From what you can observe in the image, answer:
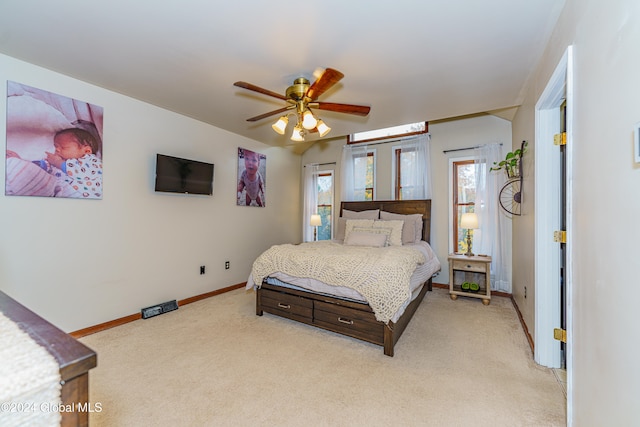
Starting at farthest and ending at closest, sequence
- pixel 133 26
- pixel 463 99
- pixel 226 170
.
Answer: pixel 226 170
pixel 463 99
pixel 133 26

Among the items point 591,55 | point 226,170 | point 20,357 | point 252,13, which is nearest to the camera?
point 20,357

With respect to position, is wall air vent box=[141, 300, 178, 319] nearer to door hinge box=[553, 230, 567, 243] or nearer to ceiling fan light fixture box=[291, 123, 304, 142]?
ceiling fan light fixture box=[291, 123, 304, 142]

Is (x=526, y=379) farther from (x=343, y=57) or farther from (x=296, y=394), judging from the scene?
(x=343, y=57)

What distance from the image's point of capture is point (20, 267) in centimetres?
230

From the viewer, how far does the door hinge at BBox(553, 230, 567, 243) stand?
1973 mm

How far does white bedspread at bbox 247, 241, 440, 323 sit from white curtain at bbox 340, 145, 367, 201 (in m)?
2.14

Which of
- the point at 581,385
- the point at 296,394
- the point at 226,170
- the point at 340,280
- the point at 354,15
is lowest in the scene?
the point at 296,394

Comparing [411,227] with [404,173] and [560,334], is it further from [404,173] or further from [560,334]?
[560,334]

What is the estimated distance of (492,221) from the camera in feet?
12.8

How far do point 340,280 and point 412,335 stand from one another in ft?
3.09

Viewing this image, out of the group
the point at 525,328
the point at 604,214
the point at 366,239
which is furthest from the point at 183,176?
the point at 525,328

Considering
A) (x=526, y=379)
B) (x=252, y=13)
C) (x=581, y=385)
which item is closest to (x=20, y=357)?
(x=252, y=13)

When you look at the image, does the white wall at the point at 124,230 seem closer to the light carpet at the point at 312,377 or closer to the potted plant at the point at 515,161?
the light carpet at the point at 312,377

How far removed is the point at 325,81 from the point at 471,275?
11.8 feet
